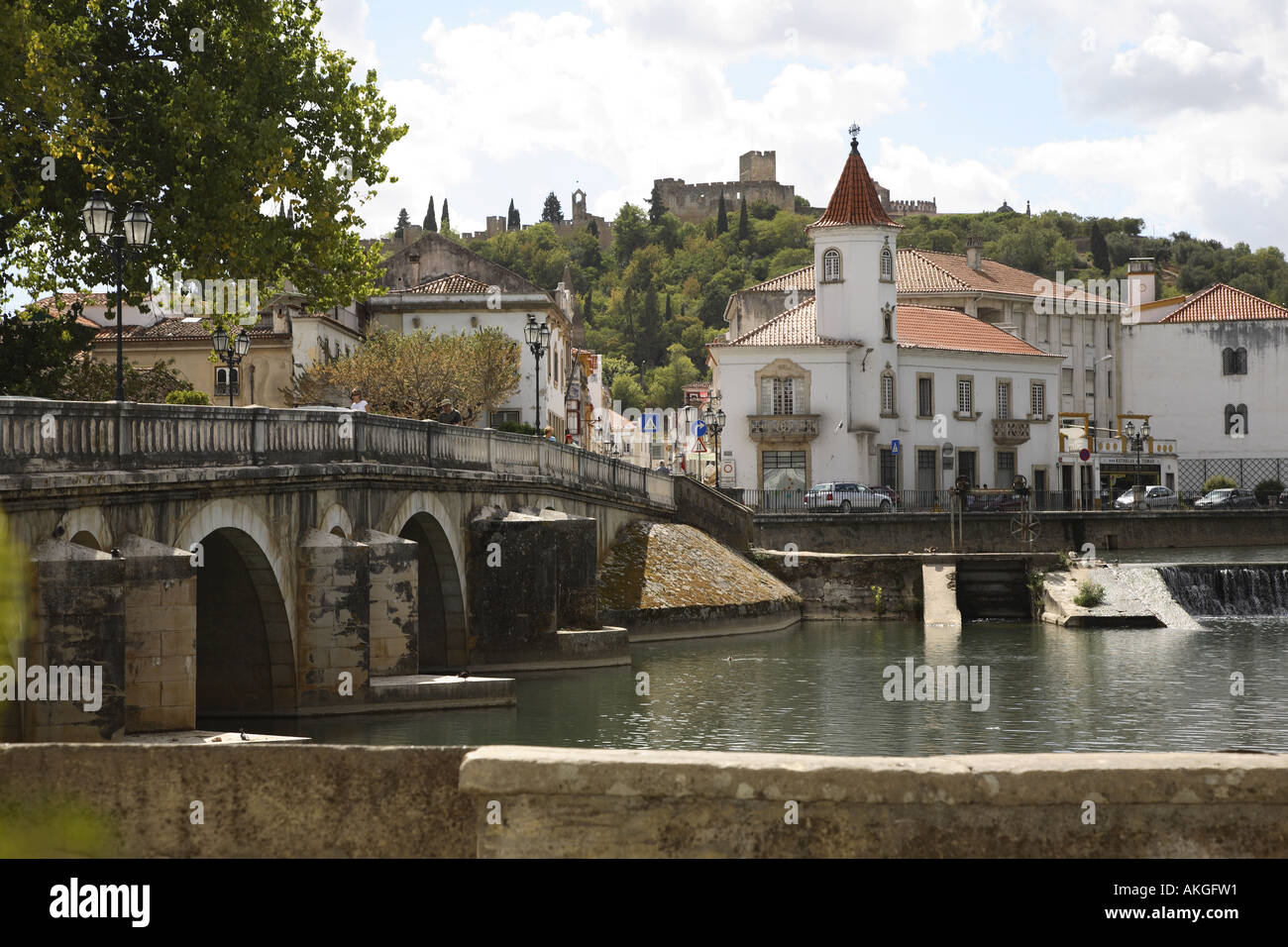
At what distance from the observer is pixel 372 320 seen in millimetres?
66688

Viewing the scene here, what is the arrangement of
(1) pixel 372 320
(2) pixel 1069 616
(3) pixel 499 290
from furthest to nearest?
1. (3) pixel 499 290
2. (1) pixel 372 320
3. (2) pixel 1069 616

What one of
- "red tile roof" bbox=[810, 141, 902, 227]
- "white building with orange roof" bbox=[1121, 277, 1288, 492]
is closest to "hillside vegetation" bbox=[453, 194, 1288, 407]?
"white building with orange roof" bbox=[1121, 277, 1288, 492]

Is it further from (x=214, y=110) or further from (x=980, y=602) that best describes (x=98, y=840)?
(x=980, y=602)

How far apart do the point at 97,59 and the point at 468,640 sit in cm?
1470

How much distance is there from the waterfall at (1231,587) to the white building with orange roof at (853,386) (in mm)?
25114

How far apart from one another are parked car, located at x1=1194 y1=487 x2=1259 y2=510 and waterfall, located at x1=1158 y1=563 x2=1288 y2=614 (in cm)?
2446

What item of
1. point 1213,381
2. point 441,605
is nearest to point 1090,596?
point 441,605

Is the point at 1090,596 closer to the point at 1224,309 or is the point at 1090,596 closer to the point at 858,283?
the point at 858,283

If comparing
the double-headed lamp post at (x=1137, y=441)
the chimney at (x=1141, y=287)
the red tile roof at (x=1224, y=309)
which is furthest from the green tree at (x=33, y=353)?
the chimney at (x=1141, y=287)

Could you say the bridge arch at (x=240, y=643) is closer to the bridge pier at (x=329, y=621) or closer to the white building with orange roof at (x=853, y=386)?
the bridge pier at (x=329, y=621)

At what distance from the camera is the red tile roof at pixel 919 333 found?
7494 centimetres

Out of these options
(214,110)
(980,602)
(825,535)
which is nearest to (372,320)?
(825,535)

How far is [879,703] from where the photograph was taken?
1226 inches

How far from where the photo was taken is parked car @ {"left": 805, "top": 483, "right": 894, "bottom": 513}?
67.2 m
